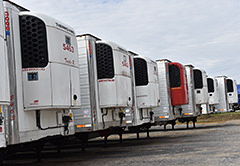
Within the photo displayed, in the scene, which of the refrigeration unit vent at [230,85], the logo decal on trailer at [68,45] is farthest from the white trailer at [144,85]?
the refrigeration unit vent at [230,85]

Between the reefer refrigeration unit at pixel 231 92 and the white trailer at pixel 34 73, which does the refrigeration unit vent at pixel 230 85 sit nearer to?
the reefer refrigeration unit at pixel 231 92

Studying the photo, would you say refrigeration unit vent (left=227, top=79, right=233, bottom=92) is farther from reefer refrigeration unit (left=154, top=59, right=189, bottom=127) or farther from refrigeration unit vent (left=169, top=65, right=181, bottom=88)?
refrigeration unit vent (left=169, top=65, right=181, bottom=88)

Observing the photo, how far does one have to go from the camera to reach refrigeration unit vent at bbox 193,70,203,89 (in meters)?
23.4

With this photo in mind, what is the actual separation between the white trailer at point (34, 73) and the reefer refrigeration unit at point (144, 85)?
646 centimetres

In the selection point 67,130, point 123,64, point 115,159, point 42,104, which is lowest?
point 115,159

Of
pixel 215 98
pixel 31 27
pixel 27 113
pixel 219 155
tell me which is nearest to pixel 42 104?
pixel 27 113

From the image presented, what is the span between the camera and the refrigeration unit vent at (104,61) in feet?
39.4

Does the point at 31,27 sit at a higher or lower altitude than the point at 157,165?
higher

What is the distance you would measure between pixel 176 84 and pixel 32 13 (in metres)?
11.8

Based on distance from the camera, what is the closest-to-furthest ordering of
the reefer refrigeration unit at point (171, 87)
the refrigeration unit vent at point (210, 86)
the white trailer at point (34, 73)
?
the white trailer at point (34, 73), the reefer refrigeration unit at point (171, 87), the refrigeration unit vent at point (210, 86)

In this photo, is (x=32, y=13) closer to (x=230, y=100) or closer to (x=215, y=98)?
(x=215, y=98)

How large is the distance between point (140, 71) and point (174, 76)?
14.5 ft

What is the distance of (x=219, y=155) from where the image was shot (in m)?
10.3

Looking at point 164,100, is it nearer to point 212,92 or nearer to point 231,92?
point 212,92
